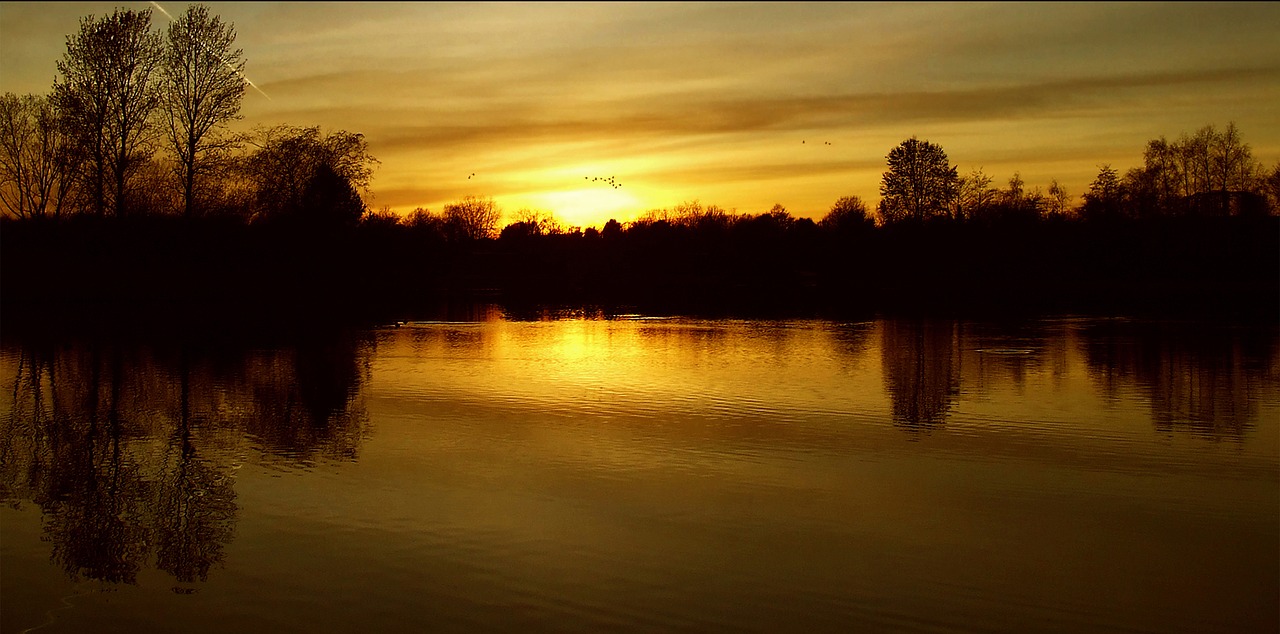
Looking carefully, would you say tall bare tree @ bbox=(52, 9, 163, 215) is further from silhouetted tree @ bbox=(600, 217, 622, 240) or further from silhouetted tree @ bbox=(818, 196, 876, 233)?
silhouetted tree @ bbox=(600, 217, 622, 240)

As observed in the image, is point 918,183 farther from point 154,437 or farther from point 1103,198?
point 154,437

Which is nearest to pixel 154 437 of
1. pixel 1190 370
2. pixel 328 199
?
pixel 1190 370

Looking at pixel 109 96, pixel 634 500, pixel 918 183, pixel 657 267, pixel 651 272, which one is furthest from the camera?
pixel 657 267

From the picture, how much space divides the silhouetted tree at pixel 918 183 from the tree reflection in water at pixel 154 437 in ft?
234

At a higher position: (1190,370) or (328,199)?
(328,199)

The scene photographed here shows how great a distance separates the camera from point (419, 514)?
386 inches

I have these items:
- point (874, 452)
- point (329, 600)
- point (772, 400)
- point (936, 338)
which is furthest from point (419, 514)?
point (936, 338)

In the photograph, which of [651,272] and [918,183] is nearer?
[918,183]

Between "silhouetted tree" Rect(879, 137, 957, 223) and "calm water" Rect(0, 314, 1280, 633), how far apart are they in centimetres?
6884

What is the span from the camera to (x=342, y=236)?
57.3 metres

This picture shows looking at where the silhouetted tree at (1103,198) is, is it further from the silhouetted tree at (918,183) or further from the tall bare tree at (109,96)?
the tall bare tree at (109,96)

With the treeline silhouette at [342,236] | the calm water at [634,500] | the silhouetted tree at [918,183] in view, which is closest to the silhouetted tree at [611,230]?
the treeline silhouette at [342,236]

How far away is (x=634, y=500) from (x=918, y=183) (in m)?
82.0

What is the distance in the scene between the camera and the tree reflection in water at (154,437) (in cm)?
901
